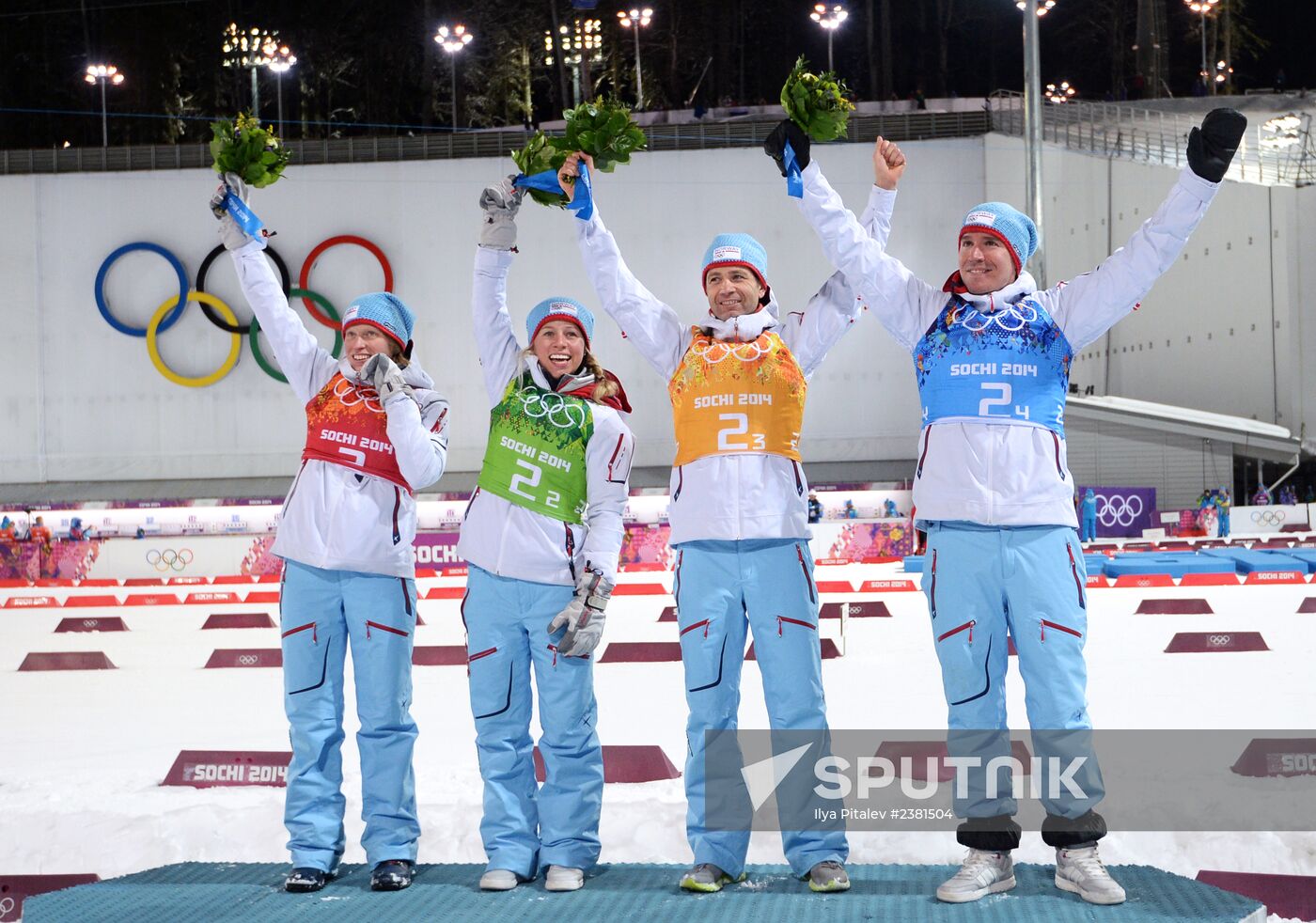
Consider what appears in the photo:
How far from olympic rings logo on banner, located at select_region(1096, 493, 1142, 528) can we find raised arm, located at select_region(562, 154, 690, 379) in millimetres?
15896

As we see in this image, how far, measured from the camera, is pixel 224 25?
103 feet

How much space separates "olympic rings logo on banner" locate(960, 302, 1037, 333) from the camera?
13.3ft

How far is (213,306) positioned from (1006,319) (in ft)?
74.5

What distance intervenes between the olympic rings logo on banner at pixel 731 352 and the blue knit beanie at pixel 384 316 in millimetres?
1052

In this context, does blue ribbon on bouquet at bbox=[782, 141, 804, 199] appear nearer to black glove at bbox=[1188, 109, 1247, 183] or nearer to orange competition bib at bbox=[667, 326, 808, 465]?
orange competition bib at bbox=[667, 326, 808, 465]

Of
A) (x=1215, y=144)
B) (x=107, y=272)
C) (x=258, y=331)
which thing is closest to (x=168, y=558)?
(x=258, y=331)

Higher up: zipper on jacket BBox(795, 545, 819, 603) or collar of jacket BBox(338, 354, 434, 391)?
collar of jacket BBox(338, 354, 434, 391)

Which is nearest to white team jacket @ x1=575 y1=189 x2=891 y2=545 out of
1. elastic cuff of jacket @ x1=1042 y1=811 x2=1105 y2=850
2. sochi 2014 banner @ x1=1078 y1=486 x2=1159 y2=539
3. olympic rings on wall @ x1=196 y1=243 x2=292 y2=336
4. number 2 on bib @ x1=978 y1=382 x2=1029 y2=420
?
number 2 on bib @ x1=978 y1=382 x2=1029 y2=420

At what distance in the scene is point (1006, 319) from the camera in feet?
13.3

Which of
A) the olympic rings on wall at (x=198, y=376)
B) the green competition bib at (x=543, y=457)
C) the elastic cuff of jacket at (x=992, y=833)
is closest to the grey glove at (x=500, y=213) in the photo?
the green competition bib at (x=543, y=457)

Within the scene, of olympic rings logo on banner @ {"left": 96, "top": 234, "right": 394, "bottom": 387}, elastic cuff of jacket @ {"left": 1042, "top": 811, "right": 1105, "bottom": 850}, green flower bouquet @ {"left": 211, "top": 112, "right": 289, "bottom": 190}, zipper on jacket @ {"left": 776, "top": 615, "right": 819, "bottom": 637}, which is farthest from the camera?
olympic rings logo on banner @ {"left": 96, "top": 234, "right": 394, "bottom": 387}

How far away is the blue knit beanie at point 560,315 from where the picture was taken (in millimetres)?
4496

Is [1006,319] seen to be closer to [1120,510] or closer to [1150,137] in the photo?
[1120,510]

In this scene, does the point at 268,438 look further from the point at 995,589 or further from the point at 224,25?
the point at 995,589
